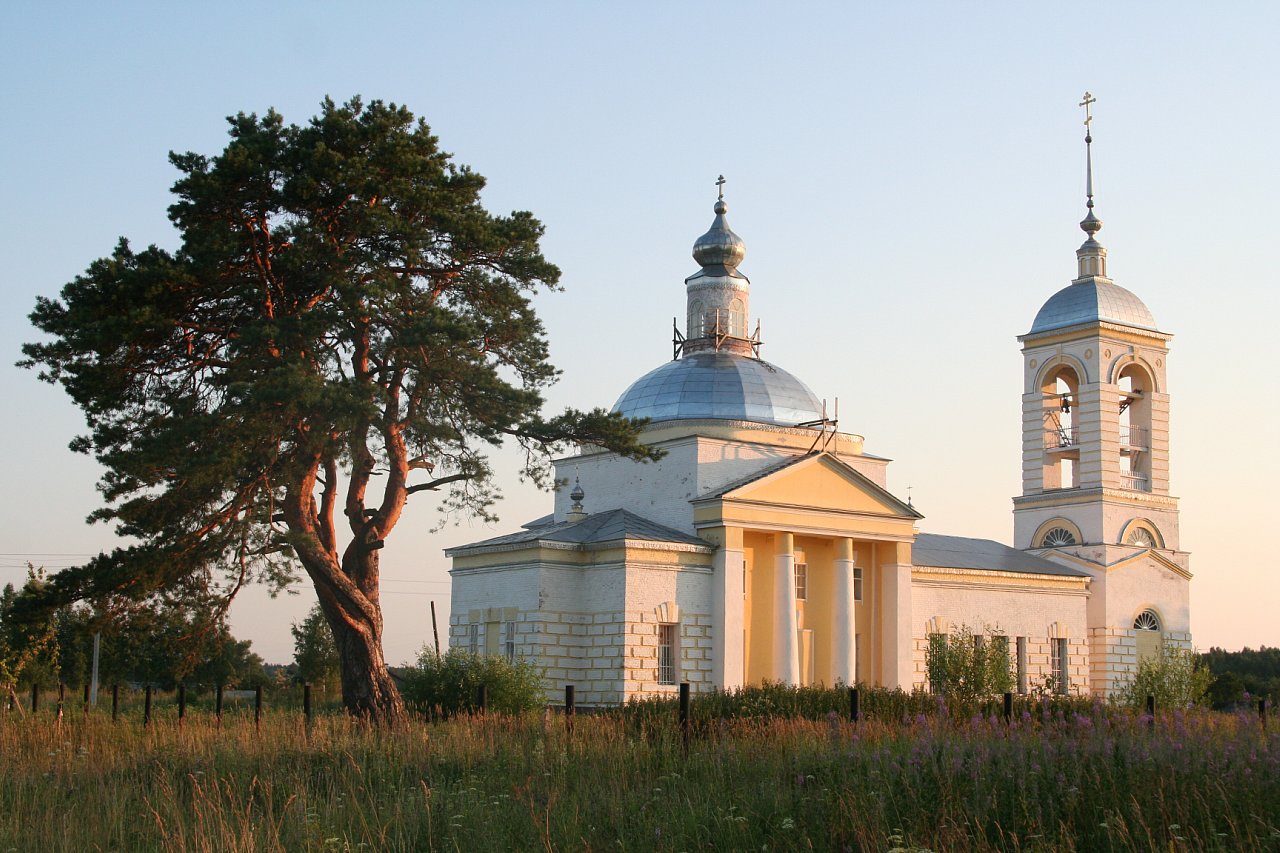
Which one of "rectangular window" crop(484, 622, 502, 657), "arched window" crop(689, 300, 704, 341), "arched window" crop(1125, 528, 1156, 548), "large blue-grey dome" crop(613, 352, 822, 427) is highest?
"arched window" crop(689, 300, 704, 341)

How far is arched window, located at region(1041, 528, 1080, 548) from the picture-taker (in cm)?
4269

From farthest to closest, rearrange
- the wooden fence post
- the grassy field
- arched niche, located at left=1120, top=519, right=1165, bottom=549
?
arched niche, located at left=1120, top=519, right=1165, bottom=549, the wooden fence post, the grassy field

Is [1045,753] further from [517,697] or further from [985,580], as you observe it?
[985,580]

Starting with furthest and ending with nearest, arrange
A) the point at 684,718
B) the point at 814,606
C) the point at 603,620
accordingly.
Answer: the point at 814,606
the point at 603,620
the point at 684,718

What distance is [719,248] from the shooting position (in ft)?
130

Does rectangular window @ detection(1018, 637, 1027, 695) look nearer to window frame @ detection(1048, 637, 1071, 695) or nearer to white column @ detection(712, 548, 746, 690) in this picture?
window frame @ detection(1048, 637, 1071, 695)

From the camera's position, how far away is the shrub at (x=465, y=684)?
2462cm

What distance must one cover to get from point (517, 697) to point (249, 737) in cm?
1021

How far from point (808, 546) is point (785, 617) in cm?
262

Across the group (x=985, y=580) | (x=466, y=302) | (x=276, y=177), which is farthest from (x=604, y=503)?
(x=276, y=177)

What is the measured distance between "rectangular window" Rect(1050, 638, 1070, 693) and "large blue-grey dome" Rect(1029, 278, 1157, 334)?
9.39m

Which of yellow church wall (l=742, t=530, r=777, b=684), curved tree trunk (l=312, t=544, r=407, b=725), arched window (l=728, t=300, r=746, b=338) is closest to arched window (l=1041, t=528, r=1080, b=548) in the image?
arched window (l=728, t=300, r=746, b=338)

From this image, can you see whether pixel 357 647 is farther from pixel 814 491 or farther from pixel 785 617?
pixel 814 491

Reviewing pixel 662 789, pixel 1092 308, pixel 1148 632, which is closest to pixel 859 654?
pixel 1148 632
